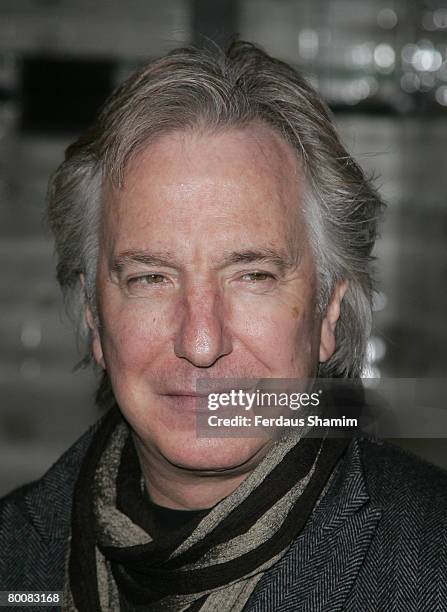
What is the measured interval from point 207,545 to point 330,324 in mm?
407

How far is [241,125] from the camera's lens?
53.6 inches

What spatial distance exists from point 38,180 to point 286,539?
2896mm

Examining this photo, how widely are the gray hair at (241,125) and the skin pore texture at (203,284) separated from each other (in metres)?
0.03

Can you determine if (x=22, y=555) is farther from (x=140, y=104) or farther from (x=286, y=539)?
(x=140, y=104)

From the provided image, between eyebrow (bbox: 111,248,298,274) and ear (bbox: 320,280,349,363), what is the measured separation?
146 mm

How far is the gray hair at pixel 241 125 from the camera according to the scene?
1.37 meters

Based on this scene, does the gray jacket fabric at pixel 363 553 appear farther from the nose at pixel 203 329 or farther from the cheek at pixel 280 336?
the nose at pixel 203 329

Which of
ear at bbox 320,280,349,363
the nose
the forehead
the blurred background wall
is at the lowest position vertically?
the nose

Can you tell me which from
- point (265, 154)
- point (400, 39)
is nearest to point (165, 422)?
point (265, 154)

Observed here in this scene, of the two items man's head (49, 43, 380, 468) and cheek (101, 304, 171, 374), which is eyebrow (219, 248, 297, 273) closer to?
man's head (49, 43, 380, 468)

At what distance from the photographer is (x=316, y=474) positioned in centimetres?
137

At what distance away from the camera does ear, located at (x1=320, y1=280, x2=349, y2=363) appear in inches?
57.5

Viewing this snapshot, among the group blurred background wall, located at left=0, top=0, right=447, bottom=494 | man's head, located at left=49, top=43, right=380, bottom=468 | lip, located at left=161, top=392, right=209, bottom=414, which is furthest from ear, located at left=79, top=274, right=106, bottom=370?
blurred background wall, located at left=0, top=0, right=447, bottom=494

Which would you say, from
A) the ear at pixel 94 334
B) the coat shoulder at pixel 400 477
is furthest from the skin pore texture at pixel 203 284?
the coat shoulder at pixel 400 477
